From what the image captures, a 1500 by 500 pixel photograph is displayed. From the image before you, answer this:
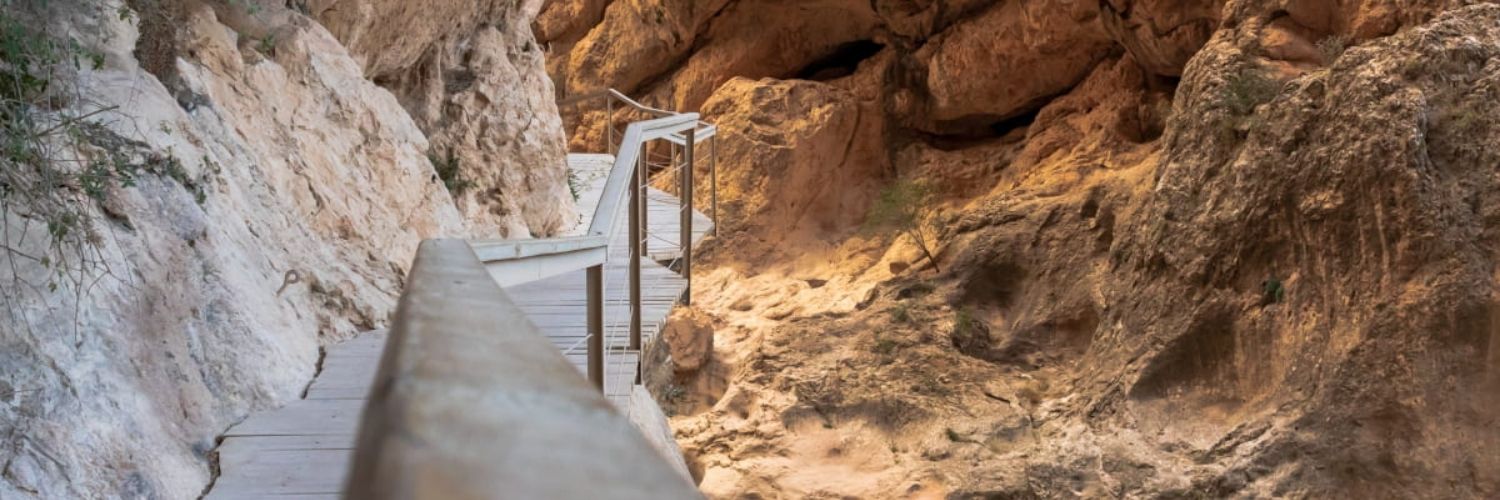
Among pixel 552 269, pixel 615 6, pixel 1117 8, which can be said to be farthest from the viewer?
pixel 615 6

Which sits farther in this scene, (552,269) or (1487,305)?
(1487,305)

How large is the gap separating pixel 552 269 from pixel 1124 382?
617 cm

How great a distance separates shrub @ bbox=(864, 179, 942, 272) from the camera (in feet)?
37.5

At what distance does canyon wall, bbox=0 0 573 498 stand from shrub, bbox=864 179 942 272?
23.0 feet

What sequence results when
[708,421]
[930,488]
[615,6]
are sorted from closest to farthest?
[930,488], [708,421], [615,6]

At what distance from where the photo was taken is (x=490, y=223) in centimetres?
538

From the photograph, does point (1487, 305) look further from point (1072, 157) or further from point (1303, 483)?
point (1072, 157)

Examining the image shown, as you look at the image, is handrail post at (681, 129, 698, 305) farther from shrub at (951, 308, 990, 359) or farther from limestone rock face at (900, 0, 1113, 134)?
limestone rock face at (900, 0, 1113, 134)

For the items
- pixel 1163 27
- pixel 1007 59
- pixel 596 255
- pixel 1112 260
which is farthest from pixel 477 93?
pixel 1007 59

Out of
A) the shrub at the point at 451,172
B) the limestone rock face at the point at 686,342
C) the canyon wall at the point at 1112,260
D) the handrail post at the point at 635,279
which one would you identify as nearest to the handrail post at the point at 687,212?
the shrub at the point at 451,172

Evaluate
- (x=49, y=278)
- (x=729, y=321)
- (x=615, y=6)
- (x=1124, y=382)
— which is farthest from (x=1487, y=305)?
(x=615, y=6)

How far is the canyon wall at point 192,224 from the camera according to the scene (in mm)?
2084

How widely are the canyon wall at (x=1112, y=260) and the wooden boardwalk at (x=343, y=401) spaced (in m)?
3.70

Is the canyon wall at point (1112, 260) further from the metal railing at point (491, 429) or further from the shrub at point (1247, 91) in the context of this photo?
the metal railing at point (491, 429)
